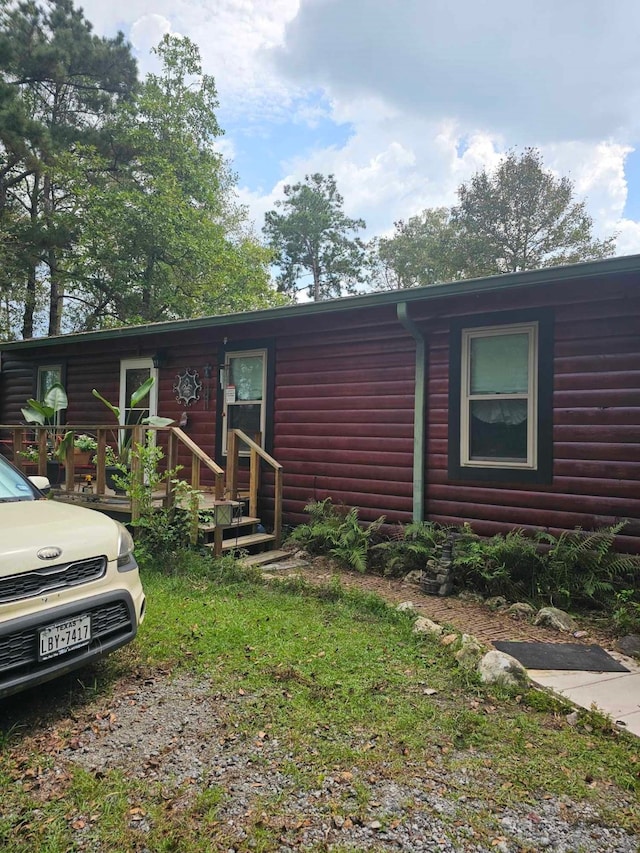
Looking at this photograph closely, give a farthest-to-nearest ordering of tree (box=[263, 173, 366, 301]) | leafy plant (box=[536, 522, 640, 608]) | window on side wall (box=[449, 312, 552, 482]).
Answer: tree (box=[263, 173, 366, 301]) < window on side wall (box=[449, 312, 552, 482]) < leafy plant (box=[536, 522, 640, 608])

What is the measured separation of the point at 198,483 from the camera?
22.2ft

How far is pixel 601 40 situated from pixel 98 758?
13555 mm

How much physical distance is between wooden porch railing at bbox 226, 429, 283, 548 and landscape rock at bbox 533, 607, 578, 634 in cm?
335

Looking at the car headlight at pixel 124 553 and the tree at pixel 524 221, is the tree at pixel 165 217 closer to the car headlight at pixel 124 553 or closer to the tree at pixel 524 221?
the tree at pixel 524 221

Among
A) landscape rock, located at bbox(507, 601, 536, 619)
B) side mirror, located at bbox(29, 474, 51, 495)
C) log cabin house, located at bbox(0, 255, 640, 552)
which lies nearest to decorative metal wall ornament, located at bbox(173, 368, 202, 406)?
log cabin house, located at bbox(0, 255, 640, 552)

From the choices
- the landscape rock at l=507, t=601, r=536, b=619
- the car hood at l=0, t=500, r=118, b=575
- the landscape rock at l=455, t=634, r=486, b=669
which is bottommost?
the landscape rock at l=507, t=601, r=536, b=619

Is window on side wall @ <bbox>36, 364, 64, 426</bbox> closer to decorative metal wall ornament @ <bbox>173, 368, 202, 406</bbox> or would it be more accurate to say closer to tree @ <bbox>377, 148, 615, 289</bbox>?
decorative metal wall ornament @ <bbox>173, 368, 202, 406</bbox>

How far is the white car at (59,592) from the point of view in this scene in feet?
8.29

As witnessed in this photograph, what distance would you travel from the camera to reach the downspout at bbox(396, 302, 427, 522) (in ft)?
20.5

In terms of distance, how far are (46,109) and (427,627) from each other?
877 inches

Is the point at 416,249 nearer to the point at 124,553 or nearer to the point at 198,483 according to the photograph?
the point at 198,483

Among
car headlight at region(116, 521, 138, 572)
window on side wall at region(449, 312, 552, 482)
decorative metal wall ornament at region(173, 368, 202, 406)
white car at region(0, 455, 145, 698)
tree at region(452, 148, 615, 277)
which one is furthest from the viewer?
tree at region(452, 148, 615, 277)

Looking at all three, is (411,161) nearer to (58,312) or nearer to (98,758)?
(58,312)

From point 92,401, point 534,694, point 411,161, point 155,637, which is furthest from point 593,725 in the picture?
point 411,161
